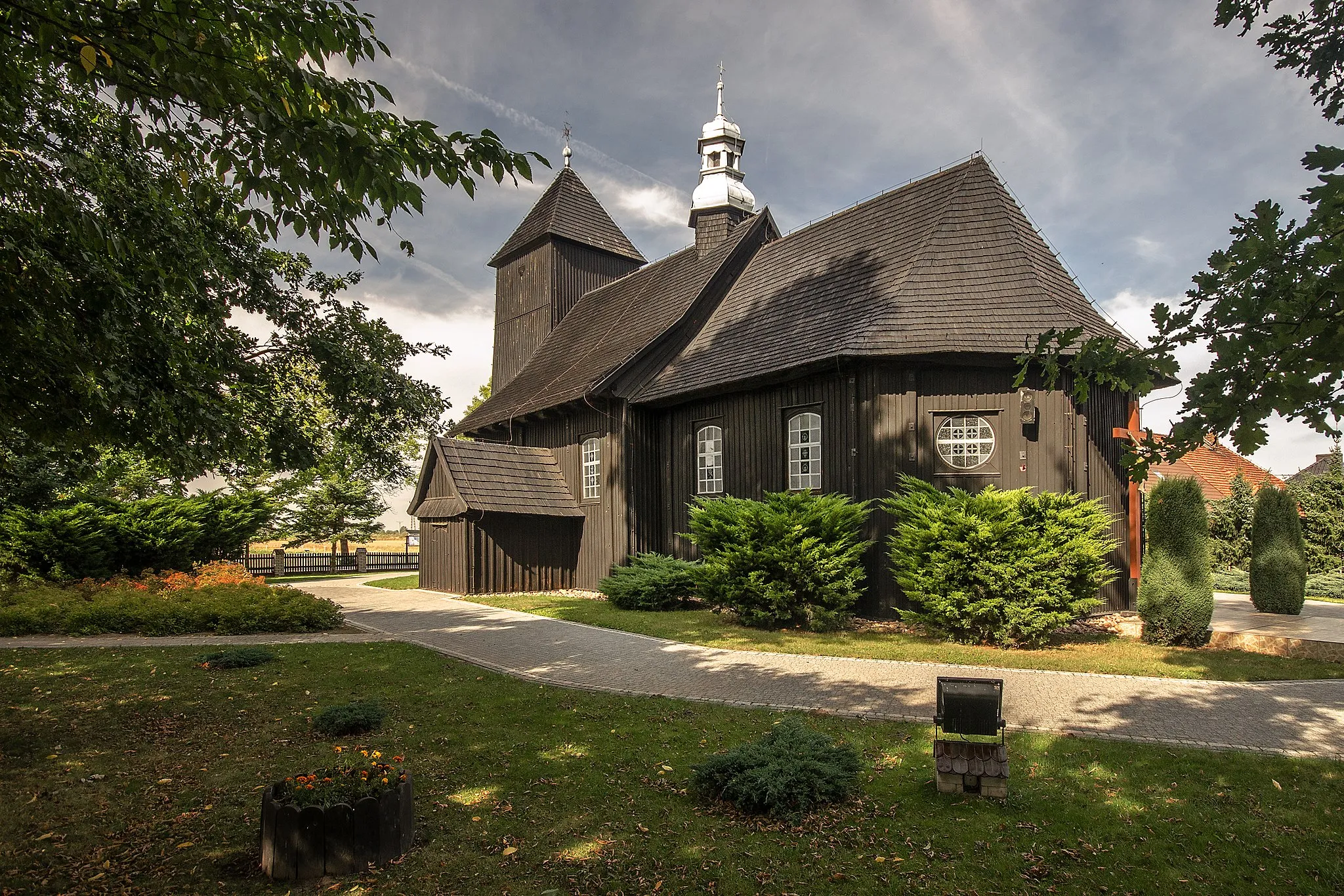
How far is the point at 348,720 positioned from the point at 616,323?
1632cm

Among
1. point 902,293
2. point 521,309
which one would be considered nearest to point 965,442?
point 902,293

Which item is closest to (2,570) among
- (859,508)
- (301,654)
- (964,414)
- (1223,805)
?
(301,654)

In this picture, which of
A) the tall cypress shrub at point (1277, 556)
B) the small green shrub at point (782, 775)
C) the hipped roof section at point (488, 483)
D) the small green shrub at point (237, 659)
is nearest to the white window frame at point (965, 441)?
the tall cypress shrub at point (1277, 556)

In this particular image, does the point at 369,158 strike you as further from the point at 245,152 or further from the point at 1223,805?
the point at 1223,805

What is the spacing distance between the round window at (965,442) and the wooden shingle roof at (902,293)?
50.0 inches

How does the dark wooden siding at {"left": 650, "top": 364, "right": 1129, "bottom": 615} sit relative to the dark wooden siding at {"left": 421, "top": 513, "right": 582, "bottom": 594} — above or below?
above

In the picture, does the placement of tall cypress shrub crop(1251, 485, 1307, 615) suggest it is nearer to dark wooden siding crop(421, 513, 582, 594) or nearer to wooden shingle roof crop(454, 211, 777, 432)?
wooden shingle roof crop(454, 211, 777, 432)

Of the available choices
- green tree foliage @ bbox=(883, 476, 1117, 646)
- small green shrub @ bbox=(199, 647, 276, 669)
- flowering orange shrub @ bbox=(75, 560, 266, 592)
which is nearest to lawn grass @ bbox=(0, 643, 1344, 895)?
small green shrub @ bbox=(199, 647, 276, 669)

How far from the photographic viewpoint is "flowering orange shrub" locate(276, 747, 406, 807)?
14.7 feet

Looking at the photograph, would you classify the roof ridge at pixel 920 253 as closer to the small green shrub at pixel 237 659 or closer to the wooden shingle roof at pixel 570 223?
the small green shrub at pixel 237 659

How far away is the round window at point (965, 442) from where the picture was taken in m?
13.3

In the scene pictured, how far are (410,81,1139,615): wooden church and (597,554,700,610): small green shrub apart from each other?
203cm

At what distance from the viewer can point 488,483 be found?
19.3 m

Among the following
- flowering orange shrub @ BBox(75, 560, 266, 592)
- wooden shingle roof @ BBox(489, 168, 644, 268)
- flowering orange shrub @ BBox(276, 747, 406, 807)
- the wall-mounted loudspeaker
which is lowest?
flowering orange shrub @ BBox(276, 747, 406, 807)
